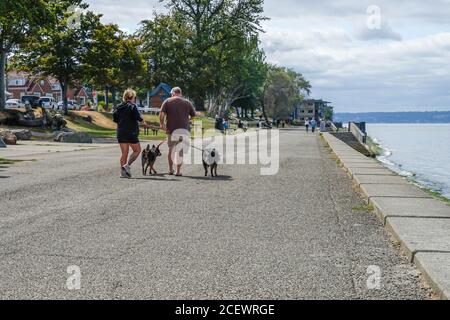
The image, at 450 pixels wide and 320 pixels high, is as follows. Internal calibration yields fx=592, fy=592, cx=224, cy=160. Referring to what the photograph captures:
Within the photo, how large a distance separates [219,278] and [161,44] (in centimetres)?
7199

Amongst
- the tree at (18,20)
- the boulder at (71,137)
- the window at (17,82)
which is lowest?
the boulder at (71,137)

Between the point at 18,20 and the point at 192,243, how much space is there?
33511 mm

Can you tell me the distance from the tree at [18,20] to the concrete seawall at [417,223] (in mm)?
20914

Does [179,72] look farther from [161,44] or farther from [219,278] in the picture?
[219,278]

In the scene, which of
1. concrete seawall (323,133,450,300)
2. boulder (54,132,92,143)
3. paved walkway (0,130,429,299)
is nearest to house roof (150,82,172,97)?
boulder (54,132,92,143)

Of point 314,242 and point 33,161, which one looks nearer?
point 314,242

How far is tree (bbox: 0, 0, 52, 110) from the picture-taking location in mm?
27922

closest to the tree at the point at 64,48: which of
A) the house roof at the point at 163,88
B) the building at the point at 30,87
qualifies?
the house roof at the point at 163,88

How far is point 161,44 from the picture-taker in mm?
74812

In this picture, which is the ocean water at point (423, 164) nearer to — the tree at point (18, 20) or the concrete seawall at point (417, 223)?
the concrete seawall at point (417, 223)

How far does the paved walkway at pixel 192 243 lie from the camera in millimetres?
4730

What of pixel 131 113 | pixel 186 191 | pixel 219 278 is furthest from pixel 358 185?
pixel 219 278

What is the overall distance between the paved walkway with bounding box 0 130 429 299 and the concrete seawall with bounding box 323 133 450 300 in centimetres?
16

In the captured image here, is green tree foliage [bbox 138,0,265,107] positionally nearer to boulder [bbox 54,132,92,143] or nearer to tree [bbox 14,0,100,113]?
tree [bbox 14,0,100,113]
